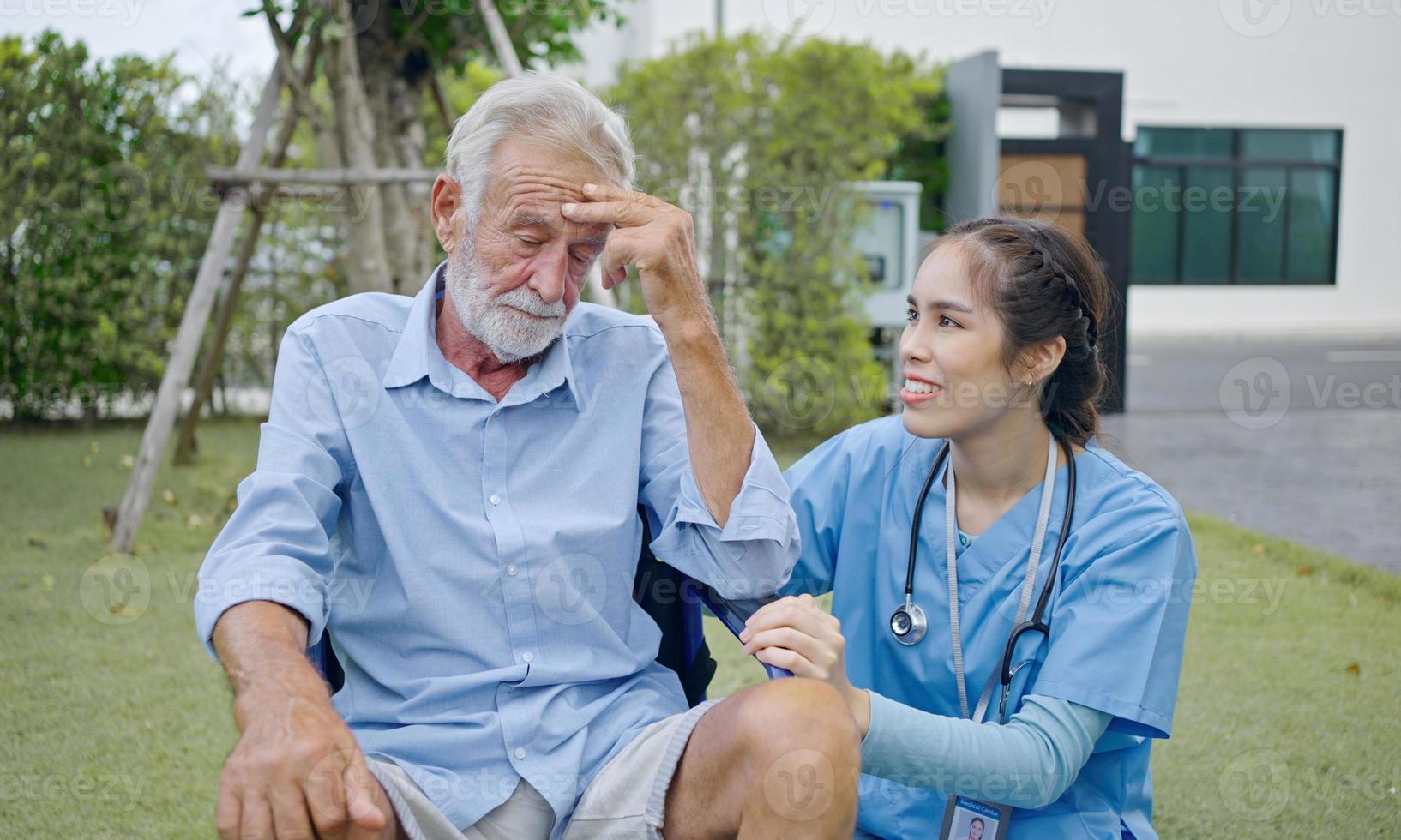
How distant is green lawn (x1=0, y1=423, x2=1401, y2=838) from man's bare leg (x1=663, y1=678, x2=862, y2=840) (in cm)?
182

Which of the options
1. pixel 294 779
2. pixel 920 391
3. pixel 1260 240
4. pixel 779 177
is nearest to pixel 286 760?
pixel 294 779

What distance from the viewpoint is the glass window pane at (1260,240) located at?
A: 22078 mm

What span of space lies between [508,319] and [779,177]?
6.43 metres

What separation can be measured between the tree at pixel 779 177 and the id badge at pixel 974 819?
645 cm

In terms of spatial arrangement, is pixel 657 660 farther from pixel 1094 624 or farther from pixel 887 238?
pixel 887 238

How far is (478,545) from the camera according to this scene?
2188 millimetres

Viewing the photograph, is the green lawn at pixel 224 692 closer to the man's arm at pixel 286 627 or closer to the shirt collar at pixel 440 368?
the man's arm at pixel 286 627

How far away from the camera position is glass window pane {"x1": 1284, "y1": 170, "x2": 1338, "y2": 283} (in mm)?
21328

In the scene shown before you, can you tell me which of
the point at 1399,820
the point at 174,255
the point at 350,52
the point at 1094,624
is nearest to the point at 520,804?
the point at 1094,624

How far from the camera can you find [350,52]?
19.1 ft

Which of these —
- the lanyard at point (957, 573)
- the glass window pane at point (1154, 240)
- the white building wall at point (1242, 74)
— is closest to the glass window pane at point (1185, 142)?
the white building wall at point (1242, 74)

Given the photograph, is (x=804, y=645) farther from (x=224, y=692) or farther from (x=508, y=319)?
(x=224, y=692)

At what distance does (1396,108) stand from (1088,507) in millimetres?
22554

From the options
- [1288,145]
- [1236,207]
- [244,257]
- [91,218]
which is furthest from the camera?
[1236,207]
